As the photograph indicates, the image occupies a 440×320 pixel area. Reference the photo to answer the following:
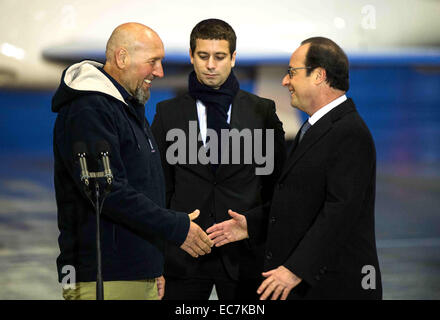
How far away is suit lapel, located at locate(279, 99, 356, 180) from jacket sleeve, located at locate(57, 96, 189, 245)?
1.71ft

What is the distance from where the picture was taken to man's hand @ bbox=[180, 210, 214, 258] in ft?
8.45

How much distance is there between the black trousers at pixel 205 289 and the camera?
2.89m

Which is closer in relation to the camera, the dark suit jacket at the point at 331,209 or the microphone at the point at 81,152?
the microphone at the point at 81,152

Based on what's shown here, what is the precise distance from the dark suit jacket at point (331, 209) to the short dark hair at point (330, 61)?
88mm

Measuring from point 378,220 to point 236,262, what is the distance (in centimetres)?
408

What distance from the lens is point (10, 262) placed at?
17.0ft

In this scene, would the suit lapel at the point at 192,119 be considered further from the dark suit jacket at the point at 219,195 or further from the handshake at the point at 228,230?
the handshake at the point at 228,230

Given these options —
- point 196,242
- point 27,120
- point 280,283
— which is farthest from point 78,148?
point 27,120

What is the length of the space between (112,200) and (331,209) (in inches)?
29.9

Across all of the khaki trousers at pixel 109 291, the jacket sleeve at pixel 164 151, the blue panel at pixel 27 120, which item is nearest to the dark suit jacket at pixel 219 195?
the jacket sleeve at pixel 164 151

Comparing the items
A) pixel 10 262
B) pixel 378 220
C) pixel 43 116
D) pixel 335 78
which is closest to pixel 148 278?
pixel 335 78

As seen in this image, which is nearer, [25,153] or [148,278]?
[148,278]
